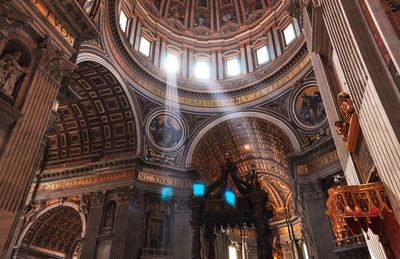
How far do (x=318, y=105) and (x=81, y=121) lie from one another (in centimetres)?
→ 1275

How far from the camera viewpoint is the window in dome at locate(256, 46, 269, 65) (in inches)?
801

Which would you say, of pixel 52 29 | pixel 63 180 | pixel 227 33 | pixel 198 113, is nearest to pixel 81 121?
pixel 63 180

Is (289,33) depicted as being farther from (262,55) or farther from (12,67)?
(12,67)

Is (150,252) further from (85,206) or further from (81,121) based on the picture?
(81,121)

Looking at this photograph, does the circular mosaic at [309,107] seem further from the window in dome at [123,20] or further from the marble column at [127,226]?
the window in dome at [123,20]

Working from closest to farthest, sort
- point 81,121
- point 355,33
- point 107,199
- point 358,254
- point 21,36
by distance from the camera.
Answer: point 355,33
point 21,36
point 358,254
point 107,199
point 81,121

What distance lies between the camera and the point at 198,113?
1931cm

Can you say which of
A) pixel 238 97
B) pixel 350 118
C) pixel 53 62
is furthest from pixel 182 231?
pixel 350 118

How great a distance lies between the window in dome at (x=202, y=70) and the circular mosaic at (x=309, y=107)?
6614mm

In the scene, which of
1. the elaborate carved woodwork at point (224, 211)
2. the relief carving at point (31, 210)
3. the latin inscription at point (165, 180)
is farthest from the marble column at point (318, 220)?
the relief carving at point (31, 210)

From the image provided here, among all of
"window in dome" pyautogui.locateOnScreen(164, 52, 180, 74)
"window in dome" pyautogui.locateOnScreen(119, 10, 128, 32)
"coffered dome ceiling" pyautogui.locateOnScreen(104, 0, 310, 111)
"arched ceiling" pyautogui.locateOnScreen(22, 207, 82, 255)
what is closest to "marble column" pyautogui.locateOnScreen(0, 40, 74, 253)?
"coffered dome ceiling" pyautogui.locateOnScreen(104, 0, 310, 111)

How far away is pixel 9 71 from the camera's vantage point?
6.88m

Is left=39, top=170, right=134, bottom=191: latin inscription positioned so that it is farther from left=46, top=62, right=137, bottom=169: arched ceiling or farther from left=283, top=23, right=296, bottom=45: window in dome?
left=283, top=23, right=296, bottom=45: window in dome

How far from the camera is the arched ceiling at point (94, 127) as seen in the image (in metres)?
16.3
